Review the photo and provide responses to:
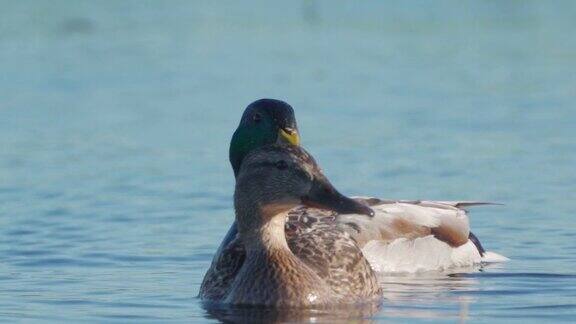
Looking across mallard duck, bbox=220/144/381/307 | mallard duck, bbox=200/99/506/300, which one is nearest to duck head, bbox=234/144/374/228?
mallard duck, bbox=220/144/381/307

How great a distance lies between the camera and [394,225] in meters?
13.3

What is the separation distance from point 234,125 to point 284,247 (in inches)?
362

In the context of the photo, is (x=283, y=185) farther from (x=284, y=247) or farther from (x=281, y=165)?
(x=284, y=247)

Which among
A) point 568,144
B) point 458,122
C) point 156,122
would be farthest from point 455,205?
point 156,122

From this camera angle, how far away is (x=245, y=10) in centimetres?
3064

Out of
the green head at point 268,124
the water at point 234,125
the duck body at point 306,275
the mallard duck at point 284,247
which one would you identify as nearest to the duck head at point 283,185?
the mallard duck at point 284,247

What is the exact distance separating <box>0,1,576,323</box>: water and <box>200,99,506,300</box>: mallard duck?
293 mm

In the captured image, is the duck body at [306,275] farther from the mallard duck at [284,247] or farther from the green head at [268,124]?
the green head at [268,124]

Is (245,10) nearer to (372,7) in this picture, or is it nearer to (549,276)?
(372,7)

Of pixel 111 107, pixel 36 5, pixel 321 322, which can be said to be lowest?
pixel 321 322

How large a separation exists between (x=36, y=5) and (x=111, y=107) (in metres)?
9.31

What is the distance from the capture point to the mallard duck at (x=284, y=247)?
10398 millimetres

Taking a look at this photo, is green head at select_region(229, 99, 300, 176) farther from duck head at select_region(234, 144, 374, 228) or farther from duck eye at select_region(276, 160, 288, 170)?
duck eye at select_region(276, 160, 288, 170)

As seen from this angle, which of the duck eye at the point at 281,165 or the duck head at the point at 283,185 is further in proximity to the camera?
the duck eye at the point at 281,165
